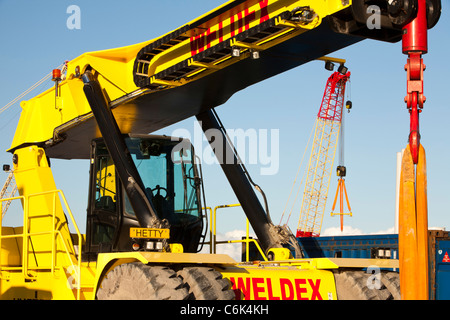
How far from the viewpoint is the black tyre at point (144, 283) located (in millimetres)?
7488

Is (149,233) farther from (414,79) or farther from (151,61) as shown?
(414,79)

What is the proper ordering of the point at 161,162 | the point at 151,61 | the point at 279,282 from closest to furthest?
the point at 279,282
the point at 151,61
the point at 161,162

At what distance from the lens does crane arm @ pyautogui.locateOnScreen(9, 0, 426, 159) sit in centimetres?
722

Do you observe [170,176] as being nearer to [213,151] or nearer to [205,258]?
[213,151]

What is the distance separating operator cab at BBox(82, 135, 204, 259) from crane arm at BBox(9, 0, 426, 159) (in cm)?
57

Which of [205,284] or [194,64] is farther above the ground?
[194,64]

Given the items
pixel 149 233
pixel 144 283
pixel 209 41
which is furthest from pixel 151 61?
pixel 144 283

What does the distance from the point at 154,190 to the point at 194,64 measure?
2.15 metres

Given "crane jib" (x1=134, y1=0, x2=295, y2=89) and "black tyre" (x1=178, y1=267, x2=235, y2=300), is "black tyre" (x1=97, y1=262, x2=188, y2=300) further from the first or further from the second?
"crane jib" (x1=134, y1=0, x2=295, y2=89)

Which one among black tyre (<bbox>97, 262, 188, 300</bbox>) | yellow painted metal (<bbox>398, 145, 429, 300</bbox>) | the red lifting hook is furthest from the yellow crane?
yellow painted metal (<bbox>398, 145, 429, 300</bbox>)

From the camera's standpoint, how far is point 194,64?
27.7 feet
